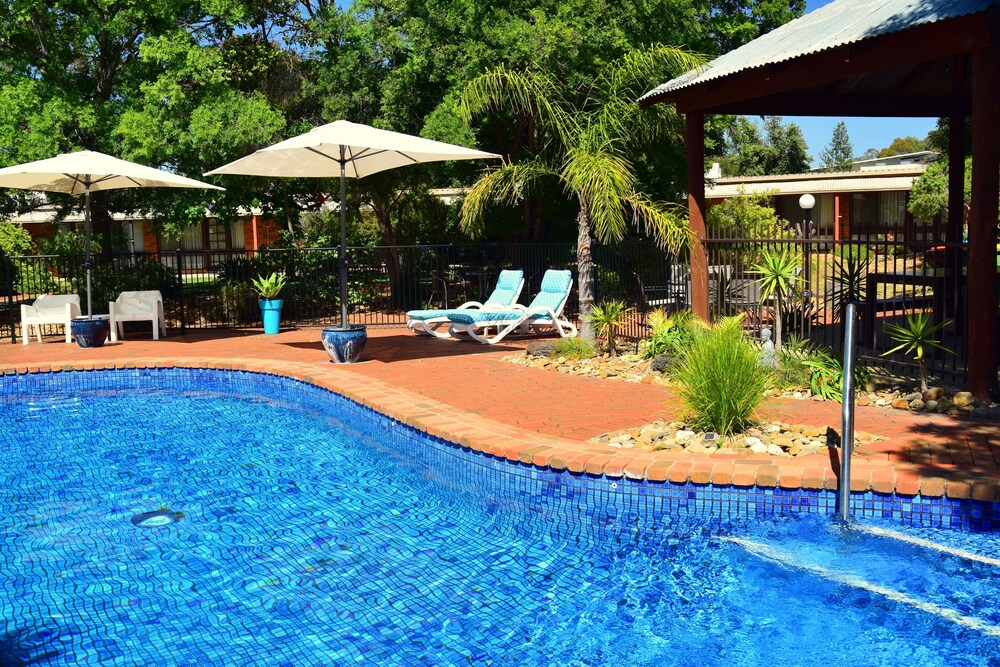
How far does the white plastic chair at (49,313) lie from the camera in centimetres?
1384

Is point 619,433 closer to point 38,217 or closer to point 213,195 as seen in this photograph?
point 213,195

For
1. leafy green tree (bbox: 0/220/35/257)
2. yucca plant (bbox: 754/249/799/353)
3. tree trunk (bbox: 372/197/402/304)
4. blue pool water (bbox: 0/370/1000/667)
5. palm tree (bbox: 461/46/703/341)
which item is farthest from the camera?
leafy green tree (bbox: 0/220/35/257)

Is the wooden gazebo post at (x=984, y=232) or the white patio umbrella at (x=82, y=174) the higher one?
the white patio umbrella at (x=82, y=174)

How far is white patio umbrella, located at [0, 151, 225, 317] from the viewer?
1215 cm

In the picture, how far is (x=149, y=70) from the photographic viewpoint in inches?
620

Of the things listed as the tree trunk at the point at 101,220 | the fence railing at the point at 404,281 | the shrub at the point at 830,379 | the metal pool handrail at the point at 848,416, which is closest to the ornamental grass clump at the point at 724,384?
the metal pool handrail at the point at 848,416

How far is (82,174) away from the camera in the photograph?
1294cm

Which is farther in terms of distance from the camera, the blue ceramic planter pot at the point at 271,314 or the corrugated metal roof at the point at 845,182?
the corrugated metal roof at the point at 845,182

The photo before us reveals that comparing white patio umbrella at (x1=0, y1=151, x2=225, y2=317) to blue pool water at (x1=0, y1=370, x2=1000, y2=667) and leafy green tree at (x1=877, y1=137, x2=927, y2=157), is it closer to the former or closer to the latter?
blue pool water at (x1=0, y1=370, x2=1000, y2=667)

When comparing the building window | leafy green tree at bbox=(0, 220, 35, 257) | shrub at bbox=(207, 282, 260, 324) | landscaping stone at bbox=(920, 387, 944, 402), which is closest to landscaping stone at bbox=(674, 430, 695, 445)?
landscaping stone at bbox=(920, 387, 944, 402)

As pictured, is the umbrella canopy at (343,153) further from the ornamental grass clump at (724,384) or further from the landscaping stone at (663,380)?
the ornamental grass clump at (724,384)

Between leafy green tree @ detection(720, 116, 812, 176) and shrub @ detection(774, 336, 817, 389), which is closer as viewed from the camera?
shrub @ detection(774, 336, 817, 389)

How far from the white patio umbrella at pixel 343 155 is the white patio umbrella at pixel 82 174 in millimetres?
2014

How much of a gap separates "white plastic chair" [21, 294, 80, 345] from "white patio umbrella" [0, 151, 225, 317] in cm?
105
